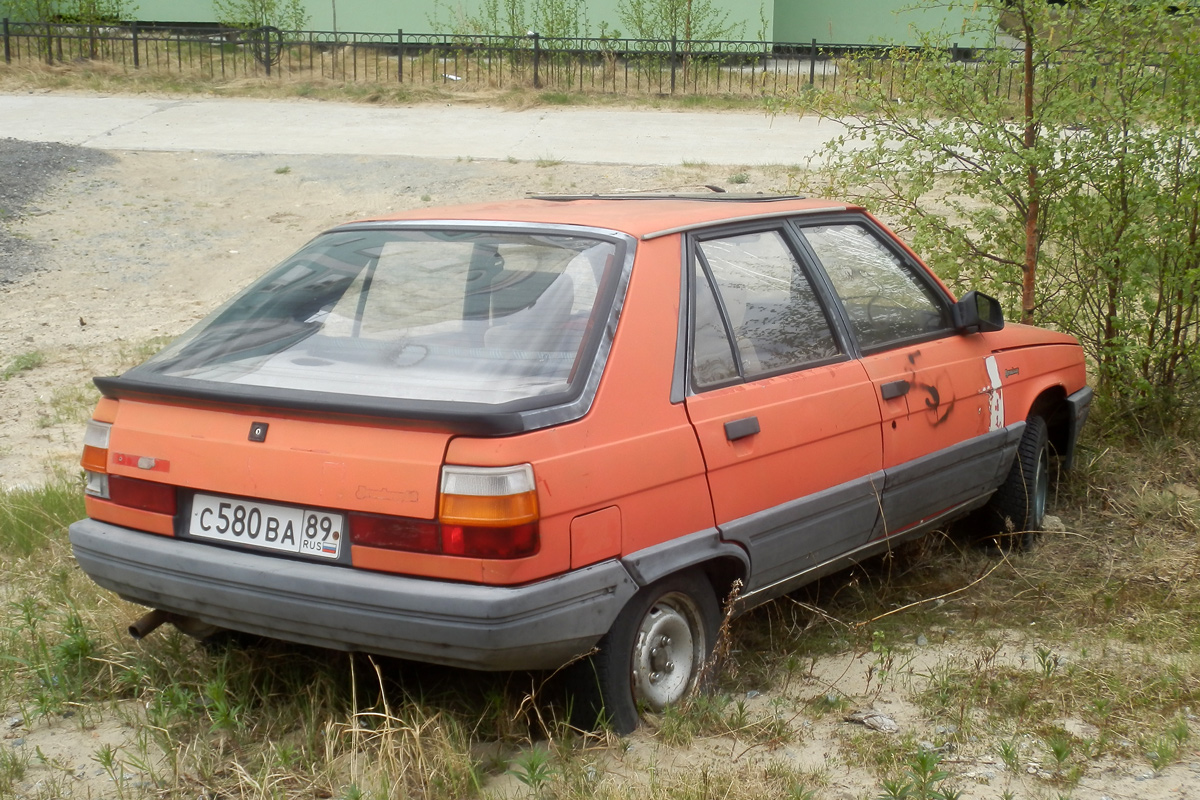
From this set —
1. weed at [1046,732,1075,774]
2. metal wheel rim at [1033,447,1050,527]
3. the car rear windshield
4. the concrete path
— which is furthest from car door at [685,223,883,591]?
the concrete path

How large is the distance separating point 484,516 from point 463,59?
20.6 metres

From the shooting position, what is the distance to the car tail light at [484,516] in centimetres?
279

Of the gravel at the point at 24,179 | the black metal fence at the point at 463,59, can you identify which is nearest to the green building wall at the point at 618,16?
the black metal fence at the point at 463,59

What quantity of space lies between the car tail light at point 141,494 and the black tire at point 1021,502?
337 centimetres

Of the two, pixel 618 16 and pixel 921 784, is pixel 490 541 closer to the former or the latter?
pixel 921 784

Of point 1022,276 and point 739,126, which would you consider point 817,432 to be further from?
point 739,126

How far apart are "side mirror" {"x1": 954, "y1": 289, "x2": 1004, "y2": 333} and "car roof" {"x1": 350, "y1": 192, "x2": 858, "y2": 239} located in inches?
23.5

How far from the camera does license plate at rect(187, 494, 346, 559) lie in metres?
2.95

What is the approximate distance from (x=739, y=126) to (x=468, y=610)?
15.2 metres

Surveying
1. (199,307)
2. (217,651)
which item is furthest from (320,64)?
(217,651)

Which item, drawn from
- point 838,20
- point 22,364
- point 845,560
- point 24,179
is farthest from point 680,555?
point 838,20

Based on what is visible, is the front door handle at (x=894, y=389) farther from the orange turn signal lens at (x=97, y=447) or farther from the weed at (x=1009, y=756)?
the orange turn signal lens at (x=97, y=447)

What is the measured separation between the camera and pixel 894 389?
4.02m

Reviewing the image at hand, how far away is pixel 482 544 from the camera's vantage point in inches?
110
